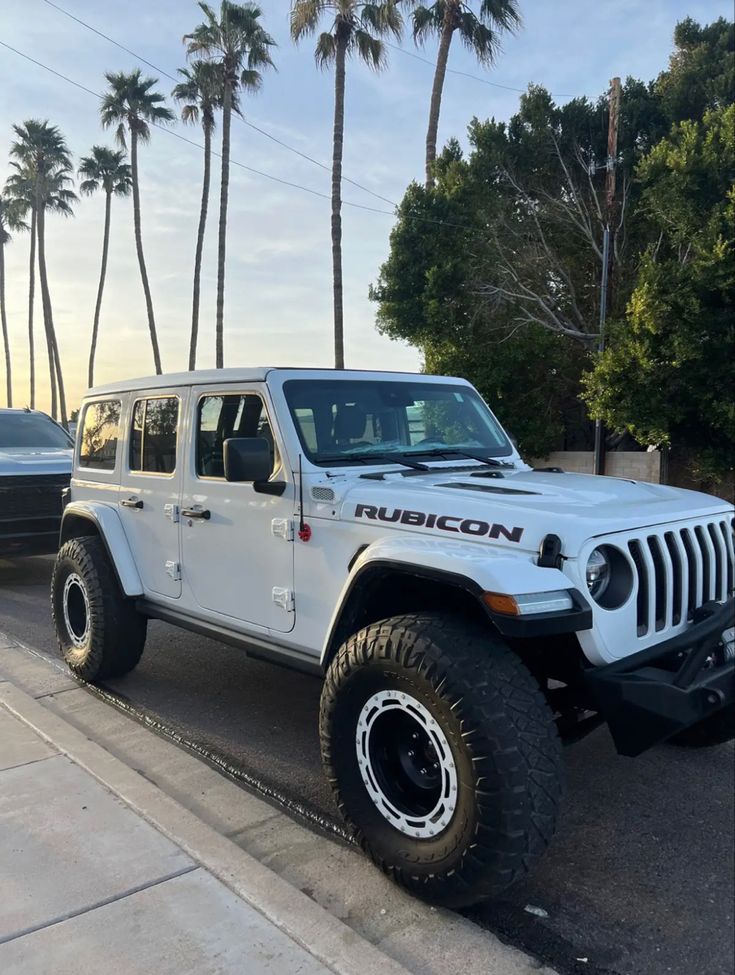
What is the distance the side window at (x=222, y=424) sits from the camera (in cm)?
392

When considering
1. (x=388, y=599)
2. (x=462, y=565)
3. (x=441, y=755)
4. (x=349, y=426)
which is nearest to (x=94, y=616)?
(x=349, y=426)

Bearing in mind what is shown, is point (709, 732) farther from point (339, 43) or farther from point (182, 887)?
point (339, 43)

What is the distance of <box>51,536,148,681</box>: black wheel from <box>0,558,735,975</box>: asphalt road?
252mm

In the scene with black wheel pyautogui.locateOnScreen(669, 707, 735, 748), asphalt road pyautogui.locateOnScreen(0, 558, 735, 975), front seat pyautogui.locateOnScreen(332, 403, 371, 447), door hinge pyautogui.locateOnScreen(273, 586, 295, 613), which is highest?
front seat pyautogui.locateOnScreen(332, 403, 371, 447)

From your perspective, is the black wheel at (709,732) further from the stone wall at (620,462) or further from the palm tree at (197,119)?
the palm tree at (197,119)

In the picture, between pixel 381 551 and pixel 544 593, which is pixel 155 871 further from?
pixel 544 593

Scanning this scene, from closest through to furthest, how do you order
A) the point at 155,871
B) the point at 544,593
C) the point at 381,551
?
the point at 544,593 → the point at 155,871 → the point at 381,551

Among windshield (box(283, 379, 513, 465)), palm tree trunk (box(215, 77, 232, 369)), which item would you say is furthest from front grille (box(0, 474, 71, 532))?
palm tree trunk (box(215, 77, 232, 369))

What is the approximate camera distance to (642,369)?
15047 mm

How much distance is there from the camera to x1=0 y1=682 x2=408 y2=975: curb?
240cm

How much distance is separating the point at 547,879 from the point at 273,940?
4.02 ft

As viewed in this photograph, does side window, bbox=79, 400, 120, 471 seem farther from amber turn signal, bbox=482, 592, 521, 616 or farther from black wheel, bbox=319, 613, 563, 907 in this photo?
amber turn signal, bbox=482, 592, 521, 616

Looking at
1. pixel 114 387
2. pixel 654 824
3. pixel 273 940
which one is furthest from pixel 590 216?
pixel 273 940

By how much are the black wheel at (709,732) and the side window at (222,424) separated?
7.78ft
